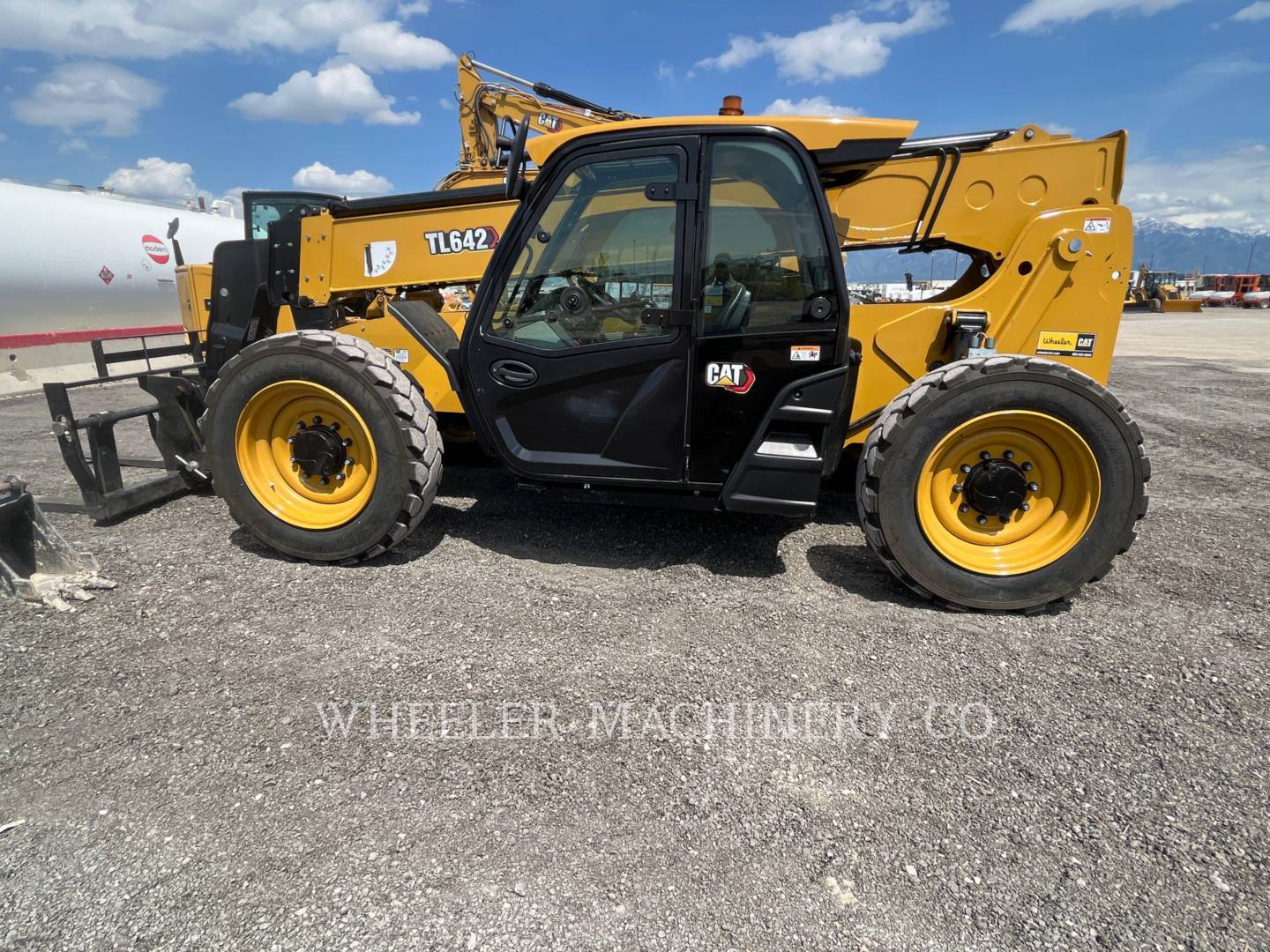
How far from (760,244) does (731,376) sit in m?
0.61

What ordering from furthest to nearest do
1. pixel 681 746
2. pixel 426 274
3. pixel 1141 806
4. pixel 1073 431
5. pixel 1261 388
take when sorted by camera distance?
pixel 1261 388 < pixel 426 274 < pixel 1073 431 < pixel 681 746 < pixel 1141 806

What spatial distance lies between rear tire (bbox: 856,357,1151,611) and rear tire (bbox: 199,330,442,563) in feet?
7.35

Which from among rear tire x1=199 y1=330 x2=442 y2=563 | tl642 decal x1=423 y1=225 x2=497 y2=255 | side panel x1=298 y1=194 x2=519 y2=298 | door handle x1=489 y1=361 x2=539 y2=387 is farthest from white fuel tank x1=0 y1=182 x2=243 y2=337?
door handle x1=489 y1=361 x2=539 y2=387

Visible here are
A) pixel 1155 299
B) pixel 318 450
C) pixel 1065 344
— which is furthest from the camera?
pixel 1155 299

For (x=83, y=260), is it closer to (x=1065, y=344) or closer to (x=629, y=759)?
(x=629, y=759)


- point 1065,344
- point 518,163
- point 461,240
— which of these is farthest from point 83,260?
point 1065,344

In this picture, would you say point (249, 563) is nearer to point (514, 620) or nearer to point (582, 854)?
point (514, 620)

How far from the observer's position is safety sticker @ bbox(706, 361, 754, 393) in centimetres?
324

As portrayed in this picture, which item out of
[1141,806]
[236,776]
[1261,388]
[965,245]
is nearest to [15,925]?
[236,776]

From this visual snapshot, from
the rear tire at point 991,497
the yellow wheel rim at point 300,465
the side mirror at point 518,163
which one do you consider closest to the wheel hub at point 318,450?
the yellow wheel rim at point 300,465

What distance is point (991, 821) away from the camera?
2.04 meters

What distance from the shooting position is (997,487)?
324cm

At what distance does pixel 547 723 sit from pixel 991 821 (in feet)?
4.63

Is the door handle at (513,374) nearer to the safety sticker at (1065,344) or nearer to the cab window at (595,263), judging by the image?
the cab window at (595,263)
